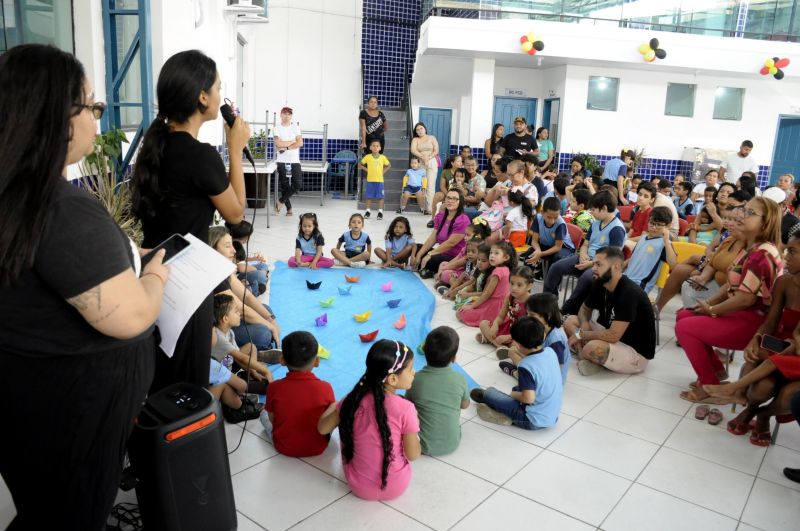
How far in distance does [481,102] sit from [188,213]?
10.2 metres

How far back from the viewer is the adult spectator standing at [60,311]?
127 cm

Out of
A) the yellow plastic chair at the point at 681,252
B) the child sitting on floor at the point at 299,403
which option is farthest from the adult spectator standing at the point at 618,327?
the child sitting on floor at the point at 299,403

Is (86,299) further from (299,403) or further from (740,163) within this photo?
(740,163)

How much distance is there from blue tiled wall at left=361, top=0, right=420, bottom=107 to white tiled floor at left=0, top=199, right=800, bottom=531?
10.9m

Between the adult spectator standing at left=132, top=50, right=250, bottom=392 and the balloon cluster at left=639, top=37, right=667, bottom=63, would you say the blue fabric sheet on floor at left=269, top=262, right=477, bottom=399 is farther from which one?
the balloon cluster at left=639, top=37, right=667, bottom=63

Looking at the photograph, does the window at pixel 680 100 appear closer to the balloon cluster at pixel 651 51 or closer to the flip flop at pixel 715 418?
the balloon cluster at pixel 651 51

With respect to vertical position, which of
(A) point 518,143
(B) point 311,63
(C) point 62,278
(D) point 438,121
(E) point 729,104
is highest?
(B) point 311,63

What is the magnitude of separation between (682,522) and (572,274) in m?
3.10

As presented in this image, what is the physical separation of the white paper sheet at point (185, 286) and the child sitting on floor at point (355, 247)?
5141 mm

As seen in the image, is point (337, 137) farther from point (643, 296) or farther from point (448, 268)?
point (643, 296)

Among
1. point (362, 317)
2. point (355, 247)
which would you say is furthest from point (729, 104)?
point (362, 317)

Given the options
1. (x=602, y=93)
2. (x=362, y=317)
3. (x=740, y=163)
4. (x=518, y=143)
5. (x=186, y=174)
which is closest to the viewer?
(x=186, y=174)

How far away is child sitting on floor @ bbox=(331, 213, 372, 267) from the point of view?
22.8 feet

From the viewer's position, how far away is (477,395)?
3535 millimetres
